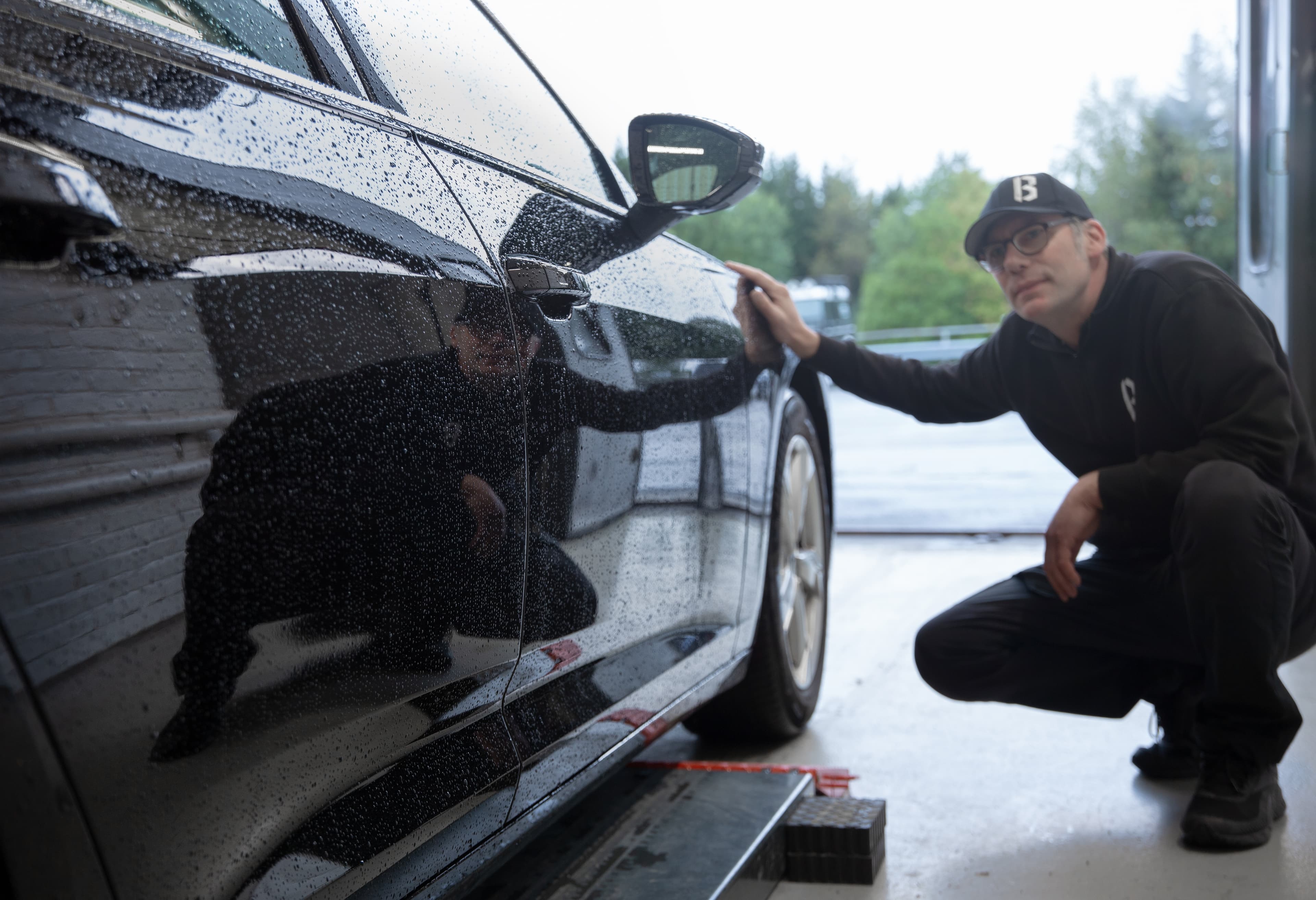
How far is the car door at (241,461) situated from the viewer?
622 mm

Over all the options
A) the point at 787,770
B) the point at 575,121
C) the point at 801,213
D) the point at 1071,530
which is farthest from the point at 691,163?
the point at 801,213

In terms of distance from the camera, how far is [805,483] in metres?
2.50

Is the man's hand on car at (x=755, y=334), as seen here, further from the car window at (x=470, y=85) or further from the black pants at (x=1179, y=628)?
the black pants at (x=1179, y=628)

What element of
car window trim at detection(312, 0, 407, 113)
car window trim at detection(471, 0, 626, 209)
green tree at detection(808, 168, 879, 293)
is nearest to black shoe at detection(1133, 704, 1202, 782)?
car window trim at detection(471, 0, 626, 209)

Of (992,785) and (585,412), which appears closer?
(585,412)

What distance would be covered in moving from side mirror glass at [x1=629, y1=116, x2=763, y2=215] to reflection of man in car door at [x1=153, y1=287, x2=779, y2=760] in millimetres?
486

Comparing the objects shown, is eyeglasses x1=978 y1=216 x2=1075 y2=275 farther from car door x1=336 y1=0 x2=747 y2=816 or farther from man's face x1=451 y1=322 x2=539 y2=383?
man's face x1=451 y1=322 x2=539 y2=383

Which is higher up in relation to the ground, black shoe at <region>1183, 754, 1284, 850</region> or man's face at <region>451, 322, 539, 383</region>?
man's face at <region>451, 322, 539, 383</region>

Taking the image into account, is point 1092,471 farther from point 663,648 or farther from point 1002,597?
point 663,648

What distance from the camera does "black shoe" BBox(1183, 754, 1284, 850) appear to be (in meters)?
1.80

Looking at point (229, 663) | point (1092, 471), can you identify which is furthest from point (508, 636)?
point (1092, 471)

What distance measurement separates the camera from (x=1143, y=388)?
2.05 meters

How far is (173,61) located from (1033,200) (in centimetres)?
175

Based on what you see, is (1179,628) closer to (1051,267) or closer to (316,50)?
(1051,267)
